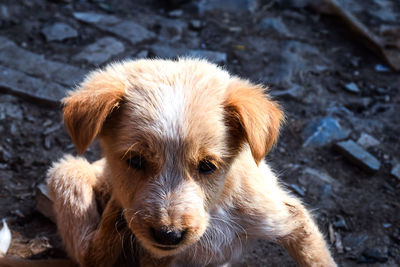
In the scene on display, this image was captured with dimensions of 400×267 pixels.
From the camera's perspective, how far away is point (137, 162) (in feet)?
10.1

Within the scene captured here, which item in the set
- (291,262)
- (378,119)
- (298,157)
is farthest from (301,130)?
(291,262)

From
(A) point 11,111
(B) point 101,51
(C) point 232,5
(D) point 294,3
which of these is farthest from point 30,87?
(D) point 294,3

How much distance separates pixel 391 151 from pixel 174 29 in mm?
3409

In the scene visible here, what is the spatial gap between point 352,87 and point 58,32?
3.94 meters

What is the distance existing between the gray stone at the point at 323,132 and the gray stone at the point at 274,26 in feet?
6.52

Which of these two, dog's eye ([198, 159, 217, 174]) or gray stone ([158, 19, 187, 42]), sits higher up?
dog's eye ([198, 159, 217, 174])

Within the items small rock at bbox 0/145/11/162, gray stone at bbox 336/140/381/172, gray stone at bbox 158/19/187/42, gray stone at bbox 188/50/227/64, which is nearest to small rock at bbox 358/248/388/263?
gray stone at bbox 336/140/381/172

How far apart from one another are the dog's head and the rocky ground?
1409 millimetres

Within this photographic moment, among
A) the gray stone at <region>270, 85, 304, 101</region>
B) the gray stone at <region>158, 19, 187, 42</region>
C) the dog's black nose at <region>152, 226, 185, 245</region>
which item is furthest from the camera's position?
the gray stone at <region>158, 19, 187, 42</region>

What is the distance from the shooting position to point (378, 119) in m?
5.52

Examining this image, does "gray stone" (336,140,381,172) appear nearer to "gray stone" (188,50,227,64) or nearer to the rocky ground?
the rocky ground

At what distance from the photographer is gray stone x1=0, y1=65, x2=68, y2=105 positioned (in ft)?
17.7

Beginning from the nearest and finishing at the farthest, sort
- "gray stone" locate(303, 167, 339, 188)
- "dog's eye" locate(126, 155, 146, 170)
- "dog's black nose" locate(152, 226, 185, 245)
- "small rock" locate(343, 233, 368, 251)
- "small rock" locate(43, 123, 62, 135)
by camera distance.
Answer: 1. "dog's black nose" locate(152, 226, 185, 245)
2. "dog's eye" locate(126, 155, 146, 170)
3. "small rock" locate(343, 233, 368, 251)
4. "gray stone" locate(303, 167, 339, 188)
5. "small rock" locate(43, 123, 62, 135)

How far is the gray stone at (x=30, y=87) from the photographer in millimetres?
5410
